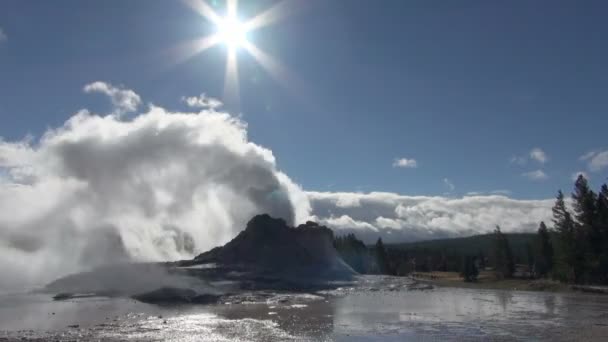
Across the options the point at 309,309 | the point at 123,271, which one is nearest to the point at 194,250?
the point at 123,271

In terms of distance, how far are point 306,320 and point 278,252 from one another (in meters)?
55.1

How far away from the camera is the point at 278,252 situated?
331 feet

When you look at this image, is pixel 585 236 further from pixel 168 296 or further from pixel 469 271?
pixel 168 296

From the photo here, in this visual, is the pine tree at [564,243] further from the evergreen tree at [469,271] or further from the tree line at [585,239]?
the evergreen tree at [469,271]

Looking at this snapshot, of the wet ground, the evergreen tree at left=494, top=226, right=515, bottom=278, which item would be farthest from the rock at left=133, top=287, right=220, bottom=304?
the evergreen tree at left=494, top=226, right=515, bottom=278

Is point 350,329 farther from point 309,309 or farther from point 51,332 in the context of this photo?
point 51,332

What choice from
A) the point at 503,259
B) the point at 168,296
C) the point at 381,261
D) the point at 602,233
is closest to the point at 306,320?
the point at 168,296

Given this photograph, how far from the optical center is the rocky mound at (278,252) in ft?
315

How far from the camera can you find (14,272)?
103 meters

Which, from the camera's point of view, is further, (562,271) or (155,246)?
(155,246)

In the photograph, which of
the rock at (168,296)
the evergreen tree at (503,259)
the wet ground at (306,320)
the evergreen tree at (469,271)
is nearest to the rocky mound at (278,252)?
the rock at (168,296)

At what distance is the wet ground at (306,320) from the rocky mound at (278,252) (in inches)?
1006

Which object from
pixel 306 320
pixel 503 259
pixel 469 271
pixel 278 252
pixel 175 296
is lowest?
pixel 306 320

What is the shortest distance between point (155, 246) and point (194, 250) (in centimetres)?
1138
